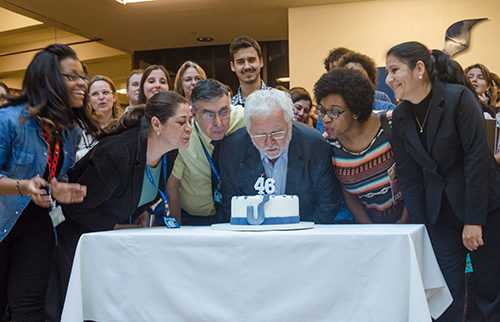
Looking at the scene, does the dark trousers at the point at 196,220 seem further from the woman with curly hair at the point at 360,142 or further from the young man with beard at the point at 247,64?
the young man with beard at the point at 247,64

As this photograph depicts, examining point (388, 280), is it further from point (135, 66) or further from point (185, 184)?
point (135, 66)

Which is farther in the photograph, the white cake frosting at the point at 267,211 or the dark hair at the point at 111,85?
the dark hair at the point at 111,85

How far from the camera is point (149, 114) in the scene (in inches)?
108

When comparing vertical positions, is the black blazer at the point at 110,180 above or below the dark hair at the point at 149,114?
below

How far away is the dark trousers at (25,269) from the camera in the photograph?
2.23 metres

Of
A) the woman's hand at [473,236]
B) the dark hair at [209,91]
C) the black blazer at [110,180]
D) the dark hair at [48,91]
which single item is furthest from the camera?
the dark hair at [209,91]

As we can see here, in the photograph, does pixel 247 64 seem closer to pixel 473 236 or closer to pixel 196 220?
pixel 196 220

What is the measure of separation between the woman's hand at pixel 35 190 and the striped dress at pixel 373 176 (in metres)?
1.59

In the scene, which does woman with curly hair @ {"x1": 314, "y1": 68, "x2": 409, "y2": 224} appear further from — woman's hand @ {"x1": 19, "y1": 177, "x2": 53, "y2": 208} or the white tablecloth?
woman's hand @ {"x1": 19, "y1": 177, "x2": 53, "y2": 208}

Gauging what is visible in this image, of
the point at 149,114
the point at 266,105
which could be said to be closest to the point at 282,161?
the point at 266,105

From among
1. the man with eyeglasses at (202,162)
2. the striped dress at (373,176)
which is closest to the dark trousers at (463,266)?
the striped dress at (373,176)

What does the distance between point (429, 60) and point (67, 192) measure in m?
1.97

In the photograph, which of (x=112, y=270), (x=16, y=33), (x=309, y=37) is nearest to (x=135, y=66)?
(x=16, y=33)

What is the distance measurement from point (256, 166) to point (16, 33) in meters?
7.98
